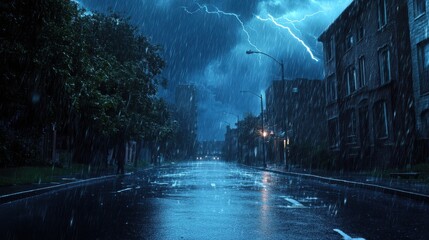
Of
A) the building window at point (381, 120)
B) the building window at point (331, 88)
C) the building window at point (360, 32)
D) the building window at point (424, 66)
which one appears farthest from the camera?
the building window at point (331, 88)

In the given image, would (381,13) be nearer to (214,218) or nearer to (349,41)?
(349,41)

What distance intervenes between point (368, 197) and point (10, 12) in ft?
38.8

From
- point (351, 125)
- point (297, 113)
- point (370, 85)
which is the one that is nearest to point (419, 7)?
point (370, 85)

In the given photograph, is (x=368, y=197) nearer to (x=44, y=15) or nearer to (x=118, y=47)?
(x=44, y=15)

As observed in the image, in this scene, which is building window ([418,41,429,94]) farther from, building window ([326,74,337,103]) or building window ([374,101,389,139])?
building window ([326,74,337,103])

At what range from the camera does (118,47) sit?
37.8m

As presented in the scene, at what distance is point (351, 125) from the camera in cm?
3453

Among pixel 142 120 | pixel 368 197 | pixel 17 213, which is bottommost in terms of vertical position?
pixel 17 213

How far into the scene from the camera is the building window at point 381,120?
28.4 metres

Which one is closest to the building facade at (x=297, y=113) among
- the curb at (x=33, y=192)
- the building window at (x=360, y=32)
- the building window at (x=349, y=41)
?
the building window at (x=349, y=41)

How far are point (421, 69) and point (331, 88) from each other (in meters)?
14.0

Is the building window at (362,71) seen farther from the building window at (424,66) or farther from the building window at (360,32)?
the building window at (424,66)

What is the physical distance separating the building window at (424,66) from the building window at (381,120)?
13.0 feet

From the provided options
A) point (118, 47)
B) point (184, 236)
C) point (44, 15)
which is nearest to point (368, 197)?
point (184, 236)
